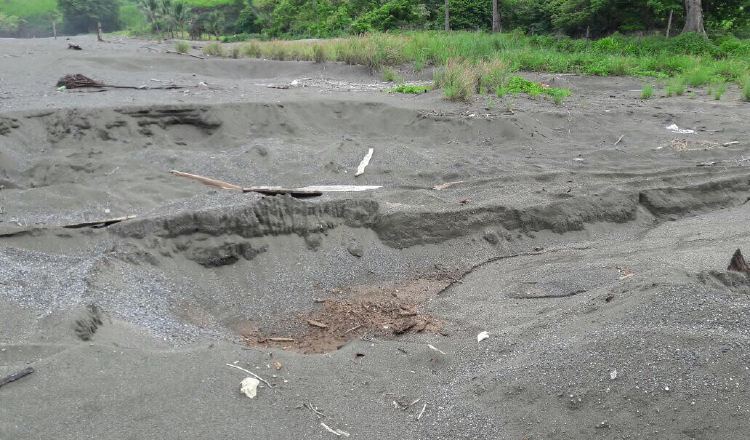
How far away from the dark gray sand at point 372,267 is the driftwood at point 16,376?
0.08ft

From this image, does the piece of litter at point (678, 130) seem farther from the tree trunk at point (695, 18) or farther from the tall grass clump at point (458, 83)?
the tree trunk at point (695, 18)

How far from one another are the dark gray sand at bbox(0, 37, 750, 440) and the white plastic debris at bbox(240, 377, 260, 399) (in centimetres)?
4

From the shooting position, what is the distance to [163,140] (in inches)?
321

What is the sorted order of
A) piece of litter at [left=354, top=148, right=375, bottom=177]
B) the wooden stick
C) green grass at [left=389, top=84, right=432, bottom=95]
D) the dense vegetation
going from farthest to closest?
the dense vegetation → green grass at [left=389, top=84, right=432, bottom=95] → piece of litter at [left=354, top=148, right=375, bottom=177] → the wooden stick

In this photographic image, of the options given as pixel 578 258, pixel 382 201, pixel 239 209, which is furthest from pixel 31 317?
pixel 578 258

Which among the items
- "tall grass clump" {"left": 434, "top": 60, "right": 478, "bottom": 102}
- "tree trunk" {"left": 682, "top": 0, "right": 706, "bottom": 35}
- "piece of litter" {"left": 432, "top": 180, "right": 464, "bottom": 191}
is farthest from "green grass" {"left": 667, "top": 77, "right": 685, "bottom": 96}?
"tree trunk" {"left": 682, "top": 0, "right": 706, "bottom": 35}

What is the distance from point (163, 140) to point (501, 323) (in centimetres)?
560

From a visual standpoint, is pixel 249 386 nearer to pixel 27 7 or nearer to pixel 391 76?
pixel 391 76

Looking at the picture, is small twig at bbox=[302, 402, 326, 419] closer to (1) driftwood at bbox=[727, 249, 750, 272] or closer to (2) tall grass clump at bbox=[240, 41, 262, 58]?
(1) driftwood at bbox=[727, 249, 750, 272]

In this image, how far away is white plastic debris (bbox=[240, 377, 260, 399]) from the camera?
3291 mm

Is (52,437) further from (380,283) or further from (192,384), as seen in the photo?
(380,283)

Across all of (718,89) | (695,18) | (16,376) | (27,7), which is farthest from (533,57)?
(27,7)

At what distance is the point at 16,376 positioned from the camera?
9.96 ft

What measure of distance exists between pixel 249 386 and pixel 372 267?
253 cm
